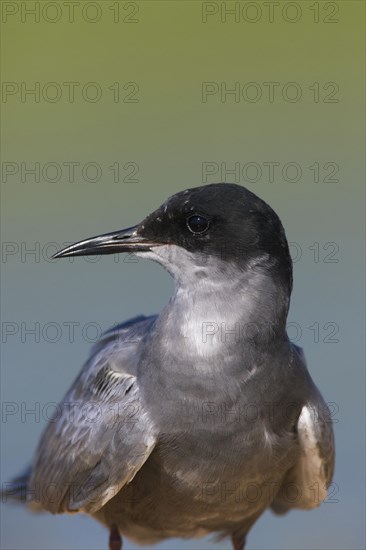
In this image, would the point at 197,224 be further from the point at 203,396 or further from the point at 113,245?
the point at 203,396

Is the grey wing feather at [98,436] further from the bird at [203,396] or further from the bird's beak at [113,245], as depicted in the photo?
the bird's beak at [113,245]

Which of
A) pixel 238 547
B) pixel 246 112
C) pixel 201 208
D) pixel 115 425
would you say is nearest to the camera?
A: pixel 201 208

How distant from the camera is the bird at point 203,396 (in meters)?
4.27

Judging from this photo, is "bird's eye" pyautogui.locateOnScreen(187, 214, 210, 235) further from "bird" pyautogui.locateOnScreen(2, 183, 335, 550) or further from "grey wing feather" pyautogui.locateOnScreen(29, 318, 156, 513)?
"grey wing feather" pyautogui.locateOnScreen(29, 318, 156, 513)

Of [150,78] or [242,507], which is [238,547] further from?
[150,78]

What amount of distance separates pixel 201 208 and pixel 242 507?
1.28 metres

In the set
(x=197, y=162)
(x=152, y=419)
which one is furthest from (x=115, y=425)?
(x=197, y=162)

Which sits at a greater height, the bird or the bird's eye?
the bird's eye

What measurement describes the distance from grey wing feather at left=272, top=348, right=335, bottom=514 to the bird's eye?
2.87 ft

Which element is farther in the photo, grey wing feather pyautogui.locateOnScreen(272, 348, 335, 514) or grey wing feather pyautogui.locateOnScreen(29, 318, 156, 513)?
grey wing feather pyautogui.locateOnScreen(272, 348, 335, 514)

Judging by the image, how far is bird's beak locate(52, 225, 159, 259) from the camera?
14.5 feet

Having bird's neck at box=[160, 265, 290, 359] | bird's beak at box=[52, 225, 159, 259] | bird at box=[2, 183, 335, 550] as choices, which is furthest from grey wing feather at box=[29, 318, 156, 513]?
bird's beak at box=[52, 225, 159, 259]

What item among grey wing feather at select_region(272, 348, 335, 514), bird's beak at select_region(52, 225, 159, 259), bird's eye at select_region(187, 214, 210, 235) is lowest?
grey wing feather at select_region(272, 348, 335, 514)

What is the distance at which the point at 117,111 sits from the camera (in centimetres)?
854
